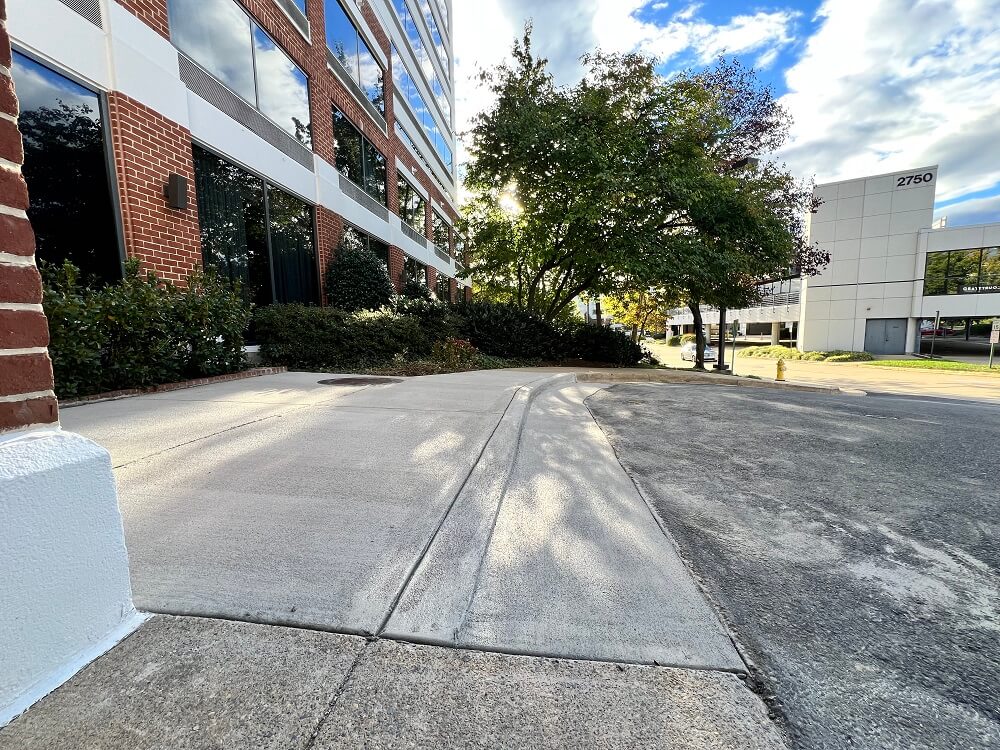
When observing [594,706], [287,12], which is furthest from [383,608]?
[287,12]

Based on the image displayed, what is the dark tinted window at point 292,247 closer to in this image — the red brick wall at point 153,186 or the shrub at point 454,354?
the red brick wall at point 153,186

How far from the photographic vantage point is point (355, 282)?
11.9 m

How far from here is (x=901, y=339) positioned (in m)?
32.4

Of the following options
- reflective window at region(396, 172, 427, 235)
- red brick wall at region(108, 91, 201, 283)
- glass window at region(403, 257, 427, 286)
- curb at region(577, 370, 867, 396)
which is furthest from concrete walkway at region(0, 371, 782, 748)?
reflective window at region(396, 172, 427, 235)

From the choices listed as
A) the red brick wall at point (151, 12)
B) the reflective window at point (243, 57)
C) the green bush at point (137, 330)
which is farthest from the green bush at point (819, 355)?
the red brick wall at point (151, 12)

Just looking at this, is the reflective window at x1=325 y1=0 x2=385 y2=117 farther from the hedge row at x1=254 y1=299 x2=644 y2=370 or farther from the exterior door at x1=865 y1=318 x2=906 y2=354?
the exterior door at x1=865 y1=318 x2=906 y2=354

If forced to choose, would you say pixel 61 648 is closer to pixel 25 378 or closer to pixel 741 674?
pixel 25 378

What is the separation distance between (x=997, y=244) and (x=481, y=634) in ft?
143

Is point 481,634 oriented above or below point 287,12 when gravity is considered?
below

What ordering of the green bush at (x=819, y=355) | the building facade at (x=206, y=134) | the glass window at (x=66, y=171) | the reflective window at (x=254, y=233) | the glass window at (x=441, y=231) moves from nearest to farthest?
the glass window at (x=66, y=171) → the building facade at (x=206, y=134) → the reflective window at (x=254, y=233) → the glass window at (x=441, y=231) → the green bush at (x=819, y=355)

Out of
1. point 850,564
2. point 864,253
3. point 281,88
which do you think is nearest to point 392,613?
point 850,564

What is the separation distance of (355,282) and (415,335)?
2.85 metres

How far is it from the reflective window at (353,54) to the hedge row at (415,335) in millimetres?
7348

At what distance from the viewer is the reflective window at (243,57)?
304 inches
